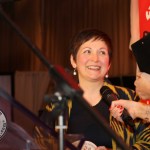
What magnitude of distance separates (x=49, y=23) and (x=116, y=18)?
1.57m

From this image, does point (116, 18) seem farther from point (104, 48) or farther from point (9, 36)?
point (104, 48)

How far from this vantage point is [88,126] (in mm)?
1898

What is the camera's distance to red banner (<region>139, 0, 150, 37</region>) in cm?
217

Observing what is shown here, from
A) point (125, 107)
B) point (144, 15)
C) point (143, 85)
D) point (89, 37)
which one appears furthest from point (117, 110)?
point (144, 15)

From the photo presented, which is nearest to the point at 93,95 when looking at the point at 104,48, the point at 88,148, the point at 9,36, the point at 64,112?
the point at 104,48

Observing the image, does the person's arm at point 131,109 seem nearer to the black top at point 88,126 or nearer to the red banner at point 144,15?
the black top at point 88,126

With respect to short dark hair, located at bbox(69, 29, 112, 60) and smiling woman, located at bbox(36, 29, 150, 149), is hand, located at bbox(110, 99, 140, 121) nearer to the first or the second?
smiling woman, located at bbox(36, 29, 150, 149)

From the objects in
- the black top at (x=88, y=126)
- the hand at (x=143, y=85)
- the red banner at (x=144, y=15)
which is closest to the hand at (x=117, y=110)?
the hand at (x=143, y=85)

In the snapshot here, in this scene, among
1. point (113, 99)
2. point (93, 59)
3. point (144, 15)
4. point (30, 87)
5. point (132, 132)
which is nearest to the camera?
point (113, 99)

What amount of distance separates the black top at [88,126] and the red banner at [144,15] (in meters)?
0.52

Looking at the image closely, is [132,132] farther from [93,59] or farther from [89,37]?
[89,37]

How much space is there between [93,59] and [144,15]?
1.48ft

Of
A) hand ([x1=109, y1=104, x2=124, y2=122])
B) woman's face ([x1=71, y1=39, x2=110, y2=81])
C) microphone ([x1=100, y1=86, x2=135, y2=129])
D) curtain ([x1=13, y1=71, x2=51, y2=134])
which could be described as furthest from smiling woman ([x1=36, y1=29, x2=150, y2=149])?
curtain ([x1=13, y1=71, x2=51, y2=134])

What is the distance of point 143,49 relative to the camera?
1.47 metres
